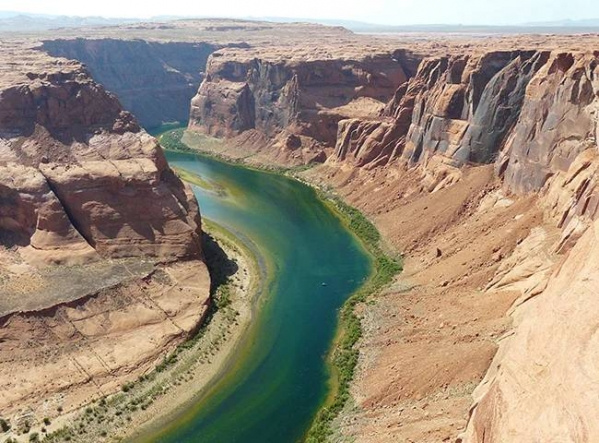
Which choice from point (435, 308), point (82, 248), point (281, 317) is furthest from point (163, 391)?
point (435, 308)

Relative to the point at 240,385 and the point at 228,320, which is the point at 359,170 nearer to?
the point at 228,320

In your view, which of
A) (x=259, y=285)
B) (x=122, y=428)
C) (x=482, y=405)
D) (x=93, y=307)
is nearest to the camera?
(x=482, y=405)

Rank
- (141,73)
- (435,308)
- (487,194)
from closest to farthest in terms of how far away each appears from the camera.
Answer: (435,308) < (487,194) < (141,73)

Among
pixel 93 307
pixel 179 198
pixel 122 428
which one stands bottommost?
pixel 122 428

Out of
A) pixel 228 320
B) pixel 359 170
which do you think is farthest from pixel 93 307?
pixel 359 170

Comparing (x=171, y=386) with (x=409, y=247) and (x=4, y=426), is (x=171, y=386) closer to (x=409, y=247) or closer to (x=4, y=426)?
(x=4, y=426)
